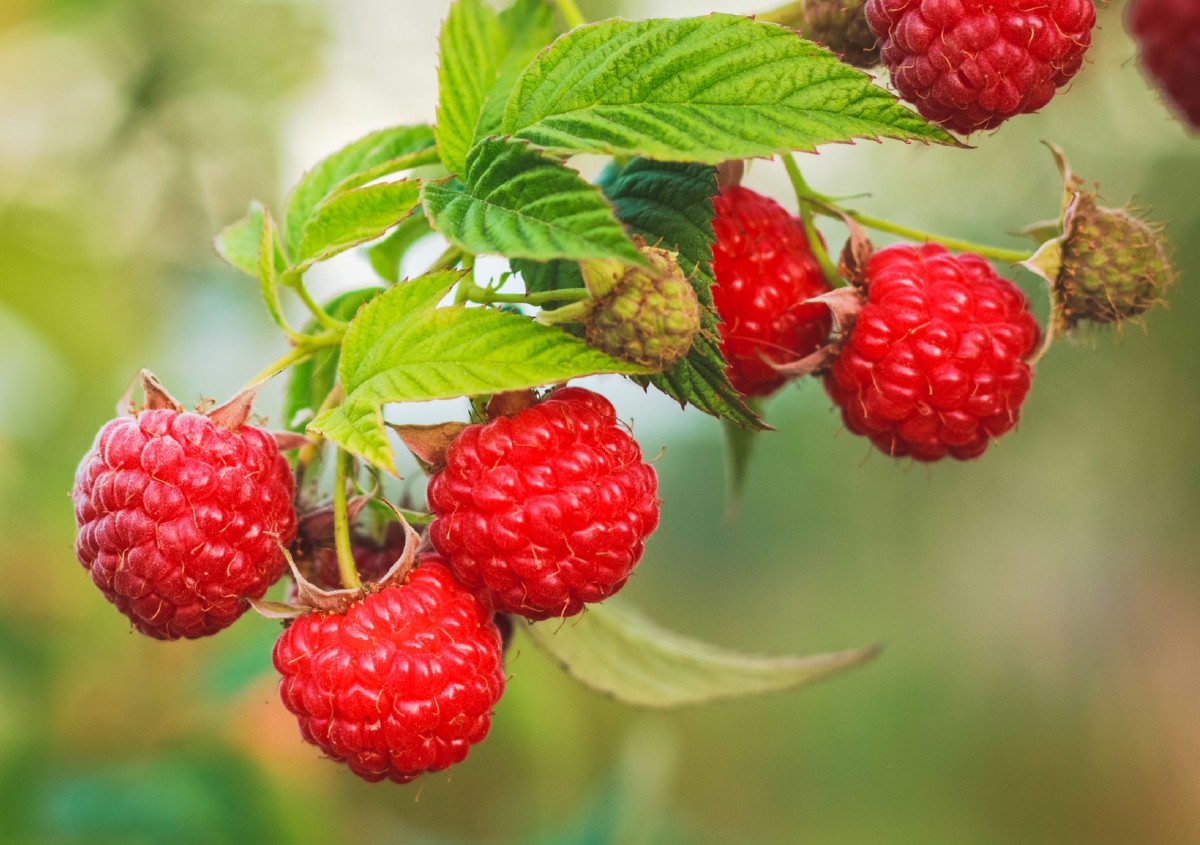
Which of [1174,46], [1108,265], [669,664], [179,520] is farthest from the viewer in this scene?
[669,664]

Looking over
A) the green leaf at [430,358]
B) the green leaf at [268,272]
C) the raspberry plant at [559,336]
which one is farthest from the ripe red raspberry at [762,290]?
the green leaf at [268,272]

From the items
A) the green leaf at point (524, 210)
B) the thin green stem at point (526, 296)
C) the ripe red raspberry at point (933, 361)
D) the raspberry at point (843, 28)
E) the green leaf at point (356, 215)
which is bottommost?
the ripe red raspberry at point (933, 361)

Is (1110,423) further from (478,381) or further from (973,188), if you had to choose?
(478,381)

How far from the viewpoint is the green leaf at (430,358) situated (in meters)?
0.65

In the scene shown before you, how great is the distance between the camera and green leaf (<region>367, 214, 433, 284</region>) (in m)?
1.04

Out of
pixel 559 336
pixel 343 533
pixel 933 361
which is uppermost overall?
pixel 559 336

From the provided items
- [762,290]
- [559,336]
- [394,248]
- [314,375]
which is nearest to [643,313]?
[559,336]

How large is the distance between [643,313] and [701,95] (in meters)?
0.16

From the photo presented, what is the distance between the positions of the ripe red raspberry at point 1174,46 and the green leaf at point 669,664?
0.73 metres

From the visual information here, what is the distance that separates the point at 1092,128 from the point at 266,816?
525 centimetres

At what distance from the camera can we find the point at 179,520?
29.7 inches

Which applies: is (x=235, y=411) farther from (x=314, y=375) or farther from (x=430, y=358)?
(x=430, y=358)

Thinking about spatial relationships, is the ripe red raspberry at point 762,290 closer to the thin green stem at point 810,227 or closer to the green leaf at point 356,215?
the thin green stem at point 810,227

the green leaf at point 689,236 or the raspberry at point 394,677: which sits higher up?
the green leaf at point 689,236
